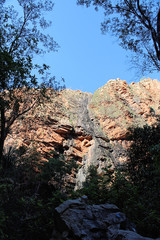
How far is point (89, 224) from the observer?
405 centimetres

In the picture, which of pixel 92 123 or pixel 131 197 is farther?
pixel 92 123

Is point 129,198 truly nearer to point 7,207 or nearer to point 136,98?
point 7,207

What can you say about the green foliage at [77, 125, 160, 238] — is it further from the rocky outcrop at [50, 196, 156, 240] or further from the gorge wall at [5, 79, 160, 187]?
the gorge wall at [5, 79, 160, 187]

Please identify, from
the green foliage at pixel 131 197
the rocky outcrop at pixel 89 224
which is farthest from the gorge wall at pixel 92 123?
the rocky outcrop at pixel 89 224

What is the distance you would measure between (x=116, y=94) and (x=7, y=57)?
30.1 meters

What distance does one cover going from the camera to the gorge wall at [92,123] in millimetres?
23281

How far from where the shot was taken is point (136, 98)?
3538cm

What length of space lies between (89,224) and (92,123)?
25.5m

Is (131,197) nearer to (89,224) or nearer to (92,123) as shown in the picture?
(89,224)

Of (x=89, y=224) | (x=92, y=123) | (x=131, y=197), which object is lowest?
(x=89, y=224)

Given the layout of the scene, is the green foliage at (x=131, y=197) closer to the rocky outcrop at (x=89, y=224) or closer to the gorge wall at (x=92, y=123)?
the rocky outcrop at (x=89, y=224)

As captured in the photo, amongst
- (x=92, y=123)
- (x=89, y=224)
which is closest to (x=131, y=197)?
(x=89, y=224)

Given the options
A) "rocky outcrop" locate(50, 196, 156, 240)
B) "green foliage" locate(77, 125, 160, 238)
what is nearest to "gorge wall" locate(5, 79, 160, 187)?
"green foliage" locate(77, 125, 160, 238)

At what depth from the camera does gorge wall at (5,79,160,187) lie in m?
23.3
